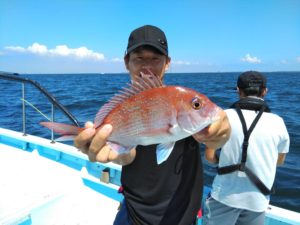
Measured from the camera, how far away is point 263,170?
120 inches

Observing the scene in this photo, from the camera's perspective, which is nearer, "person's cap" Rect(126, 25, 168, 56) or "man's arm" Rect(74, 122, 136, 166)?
"man's arm" Rect(74, 122, 136, 166)

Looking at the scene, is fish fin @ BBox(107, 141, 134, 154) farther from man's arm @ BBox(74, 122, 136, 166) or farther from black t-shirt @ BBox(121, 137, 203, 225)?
black t-shirt @ BBox(121, 137, 203, 225)

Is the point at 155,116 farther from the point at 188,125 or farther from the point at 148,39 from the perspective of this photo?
the point at 148,39

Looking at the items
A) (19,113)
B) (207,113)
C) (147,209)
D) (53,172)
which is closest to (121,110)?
(207,113)

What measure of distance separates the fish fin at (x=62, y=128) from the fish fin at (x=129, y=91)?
0.47 feet

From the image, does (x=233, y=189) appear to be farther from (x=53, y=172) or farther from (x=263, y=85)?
(x=53, y=172)

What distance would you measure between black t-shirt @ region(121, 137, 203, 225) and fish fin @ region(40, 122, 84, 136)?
56 centimetres

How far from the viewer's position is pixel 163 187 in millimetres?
1889

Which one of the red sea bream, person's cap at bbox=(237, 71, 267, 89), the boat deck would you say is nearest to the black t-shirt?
the red sea bream

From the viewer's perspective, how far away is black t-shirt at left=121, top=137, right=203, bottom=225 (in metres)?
1.88

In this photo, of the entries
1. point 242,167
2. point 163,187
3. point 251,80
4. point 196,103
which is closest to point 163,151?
point 196,103

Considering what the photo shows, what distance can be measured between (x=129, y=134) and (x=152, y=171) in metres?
0.45

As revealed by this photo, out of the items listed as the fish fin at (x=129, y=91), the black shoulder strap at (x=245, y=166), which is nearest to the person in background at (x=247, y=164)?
the black shoulder strap at (x=245, y=166)

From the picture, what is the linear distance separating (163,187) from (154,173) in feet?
0.38
